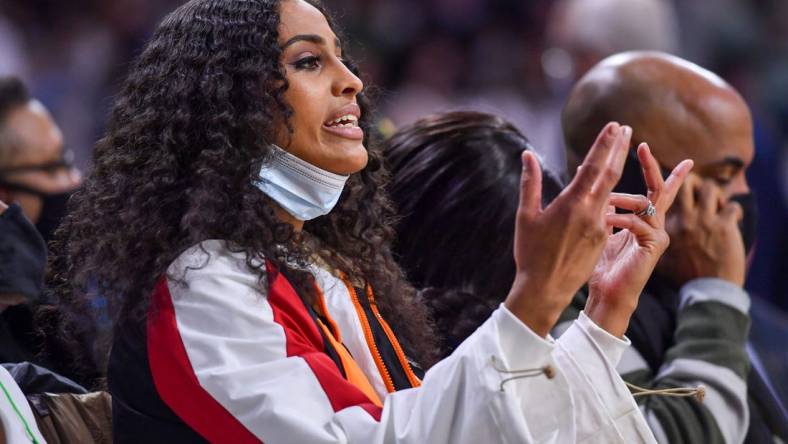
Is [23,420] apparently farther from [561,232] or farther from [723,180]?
[723,180]

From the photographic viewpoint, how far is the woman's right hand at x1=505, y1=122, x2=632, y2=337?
6.25 ft

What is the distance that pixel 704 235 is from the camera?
Result: 10.2 feet

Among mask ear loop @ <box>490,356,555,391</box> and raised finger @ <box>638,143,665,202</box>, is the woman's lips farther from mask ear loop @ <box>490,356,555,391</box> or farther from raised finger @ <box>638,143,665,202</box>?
mask ear loop @ <box>490,356,555,391</box>

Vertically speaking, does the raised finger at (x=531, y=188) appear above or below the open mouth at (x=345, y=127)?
above

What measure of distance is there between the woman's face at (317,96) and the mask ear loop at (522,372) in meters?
0.60

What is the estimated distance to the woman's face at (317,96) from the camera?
231cm

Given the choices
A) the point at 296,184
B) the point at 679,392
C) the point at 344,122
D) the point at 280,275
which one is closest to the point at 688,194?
the point at 679,392

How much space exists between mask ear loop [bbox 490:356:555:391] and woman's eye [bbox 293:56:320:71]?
2.42 feet

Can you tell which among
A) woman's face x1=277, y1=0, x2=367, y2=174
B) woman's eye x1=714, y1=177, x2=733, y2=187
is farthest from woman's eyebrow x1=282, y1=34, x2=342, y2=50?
woman's eye x1=714, y1=177, x2=733, y2=187

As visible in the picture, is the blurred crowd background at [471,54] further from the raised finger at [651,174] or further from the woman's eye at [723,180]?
the raised finger at [651,174]

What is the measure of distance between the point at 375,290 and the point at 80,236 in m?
0.59

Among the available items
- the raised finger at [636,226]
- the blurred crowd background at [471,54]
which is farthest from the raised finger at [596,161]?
the blurred crowd background at [471,54]

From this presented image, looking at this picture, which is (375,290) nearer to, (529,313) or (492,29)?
(529,313)

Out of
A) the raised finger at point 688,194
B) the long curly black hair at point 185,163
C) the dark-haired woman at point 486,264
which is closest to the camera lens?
the long curly black hair at point 185,163
